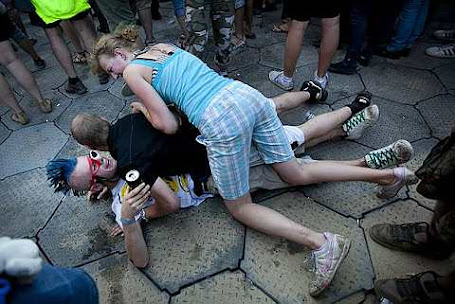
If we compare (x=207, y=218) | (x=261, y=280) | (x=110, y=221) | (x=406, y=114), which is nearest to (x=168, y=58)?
(x=207, y=218)

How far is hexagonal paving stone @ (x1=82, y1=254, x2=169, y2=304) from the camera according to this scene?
190 cm

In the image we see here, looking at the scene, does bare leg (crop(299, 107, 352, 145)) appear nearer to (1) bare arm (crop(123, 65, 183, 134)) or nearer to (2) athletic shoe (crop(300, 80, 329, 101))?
(2) athletic shoe (crop(300, 80, 329, 101))

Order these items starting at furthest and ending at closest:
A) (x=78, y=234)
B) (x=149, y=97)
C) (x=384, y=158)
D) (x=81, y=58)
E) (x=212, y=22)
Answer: (x=81, y=58), (x=212, y=22), (x=78, y=234), (x=384, y=158), (x=149, y=97)

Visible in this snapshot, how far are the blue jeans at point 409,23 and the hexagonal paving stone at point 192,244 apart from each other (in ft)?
8.26

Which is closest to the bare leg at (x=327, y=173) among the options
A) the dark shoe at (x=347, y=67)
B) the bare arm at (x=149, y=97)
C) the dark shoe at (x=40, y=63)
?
the bare arm at (x=149, y=97)

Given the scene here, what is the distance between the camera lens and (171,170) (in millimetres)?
2098

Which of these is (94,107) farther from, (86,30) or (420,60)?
(420,60)

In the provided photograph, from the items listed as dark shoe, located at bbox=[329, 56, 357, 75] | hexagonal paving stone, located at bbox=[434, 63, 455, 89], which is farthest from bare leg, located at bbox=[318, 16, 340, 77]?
hexagonal paving stone, located at bbox=[434, 63, 455, 89]

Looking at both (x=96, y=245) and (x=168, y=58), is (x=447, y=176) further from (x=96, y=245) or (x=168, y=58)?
(x=96, y=245)

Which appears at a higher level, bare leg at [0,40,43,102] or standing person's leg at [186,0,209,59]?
standing person's leg at [186,0,209,59]

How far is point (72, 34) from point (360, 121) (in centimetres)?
333


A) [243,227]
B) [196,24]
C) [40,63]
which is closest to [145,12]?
[196,24]

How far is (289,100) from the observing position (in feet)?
8.89

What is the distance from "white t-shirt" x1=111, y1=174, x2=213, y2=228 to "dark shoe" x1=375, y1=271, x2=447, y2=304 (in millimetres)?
1211
